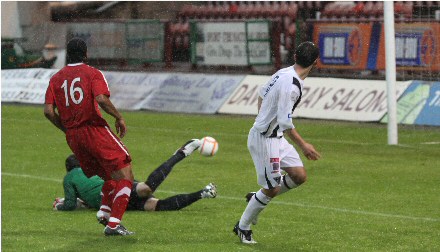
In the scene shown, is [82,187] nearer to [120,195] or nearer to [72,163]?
[72,163]

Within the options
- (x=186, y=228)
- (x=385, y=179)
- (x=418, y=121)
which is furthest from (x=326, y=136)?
(x=186, y=228)

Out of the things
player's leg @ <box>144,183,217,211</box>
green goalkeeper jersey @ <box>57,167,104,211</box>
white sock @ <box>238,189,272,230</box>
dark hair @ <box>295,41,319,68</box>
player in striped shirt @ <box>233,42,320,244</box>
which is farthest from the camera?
player's leg @ <box>144,183,217,211</box>

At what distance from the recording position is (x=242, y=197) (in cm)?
1420

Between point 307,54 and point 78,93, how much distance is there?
7.40ft

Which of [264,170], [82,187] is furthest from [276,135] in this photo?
[82,187]

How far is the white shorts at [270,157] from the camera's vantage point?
10.0 metres

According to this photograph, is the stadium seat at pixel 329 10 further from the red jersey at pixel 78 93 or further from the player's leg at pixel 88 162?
the red jersey at pixel 78 93

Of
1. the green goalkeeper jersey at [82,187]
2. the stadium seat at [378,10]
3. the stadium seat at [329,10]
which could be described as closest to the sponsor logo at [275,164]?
the green goalkeeper jersey at [82,187]

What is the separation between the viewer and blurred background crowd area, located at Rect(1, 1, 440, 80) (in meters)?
28.9

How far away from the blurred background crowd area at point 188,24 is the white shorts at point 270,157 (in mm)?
14415

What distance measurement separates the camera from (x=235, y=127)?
24891mm

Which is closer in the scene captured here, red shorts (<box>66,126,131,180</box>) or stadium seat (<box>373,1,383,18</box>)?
red shorts (<box>66,126,131,180</box>)

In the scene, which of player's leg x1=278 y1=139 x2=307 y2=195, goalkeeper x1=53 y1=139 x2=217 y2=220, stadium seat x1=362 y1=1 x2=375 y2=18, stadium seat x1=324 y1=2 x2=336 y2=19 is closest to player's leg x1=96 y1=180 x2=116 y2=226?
goalkeeper x1=53 y1=139 x2=217 y2=220

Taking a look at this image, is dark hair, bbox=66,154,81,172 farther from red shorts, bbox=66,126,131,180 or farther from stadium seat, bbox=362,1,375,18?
stadium seat, bbox=362,1,375,18
